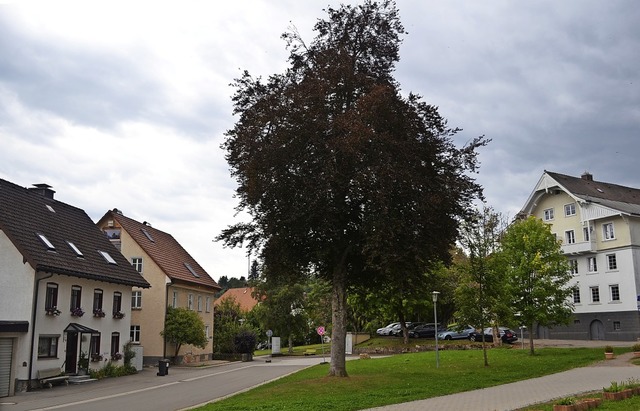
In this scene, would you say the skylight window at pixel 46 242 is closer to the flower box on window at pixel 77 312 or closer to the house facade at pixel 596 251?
the flower box on window at pixel 77 312

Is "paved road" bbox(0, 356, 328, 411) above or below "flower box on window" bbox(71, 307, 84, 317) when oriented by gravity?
below

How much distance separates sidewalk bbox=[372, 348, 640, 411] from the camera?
584 inches

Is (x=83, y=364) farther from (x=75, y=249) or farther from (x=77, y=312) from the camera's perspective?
(x=75, y=249)

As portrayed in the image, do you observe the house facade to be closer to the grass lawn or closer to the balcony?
the balcony

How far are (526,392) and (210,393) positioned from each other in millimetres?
11909

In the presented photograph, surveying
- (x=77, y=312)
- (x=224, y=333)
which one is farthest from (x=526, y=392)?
(x=224, y=333)

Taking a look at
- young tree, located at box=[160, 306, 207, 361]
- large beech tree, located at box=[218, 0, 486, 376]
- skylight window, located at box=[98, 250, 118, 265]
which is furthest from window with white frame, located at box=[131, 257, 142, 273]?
large beech tree, located at box=[218, 0, 486, 376]

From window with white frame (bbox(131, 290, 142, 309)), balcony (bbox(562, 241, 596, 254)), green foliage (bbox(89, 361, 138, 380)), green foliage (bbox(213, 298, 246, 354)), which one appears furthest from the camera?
green foliage (bbox(213, 298, 246, 354))

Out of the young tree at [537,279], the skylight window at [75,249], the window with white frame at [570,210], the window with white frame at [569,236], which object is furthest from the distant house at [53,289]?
the window with white frame at [570,210]

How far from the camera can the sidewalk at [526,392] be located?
14836mm

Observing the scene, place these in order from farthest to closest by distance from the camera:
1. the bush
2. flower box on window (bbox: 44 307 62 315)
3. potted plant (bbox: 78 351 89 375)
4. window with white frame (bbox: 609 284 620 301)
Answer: the bush
window with white frame (bbox: 609 284 620 301)
potted plant (bbox: 78 351 89 375)
flower box on window (bbox: 44 307 62 315)

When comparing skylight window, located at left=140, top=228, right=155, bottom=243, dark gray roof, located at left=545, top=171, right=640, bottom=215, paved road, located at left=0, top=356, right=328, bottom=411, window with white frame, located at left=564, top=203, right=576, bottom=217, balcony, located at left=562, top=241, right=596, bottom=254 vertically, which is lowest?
paved road, located at left=0, top=356, right=328, bottom=411

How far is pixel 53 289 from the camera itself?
29.0m

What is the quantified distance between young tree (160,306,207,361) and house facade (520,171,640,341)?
28282mm
